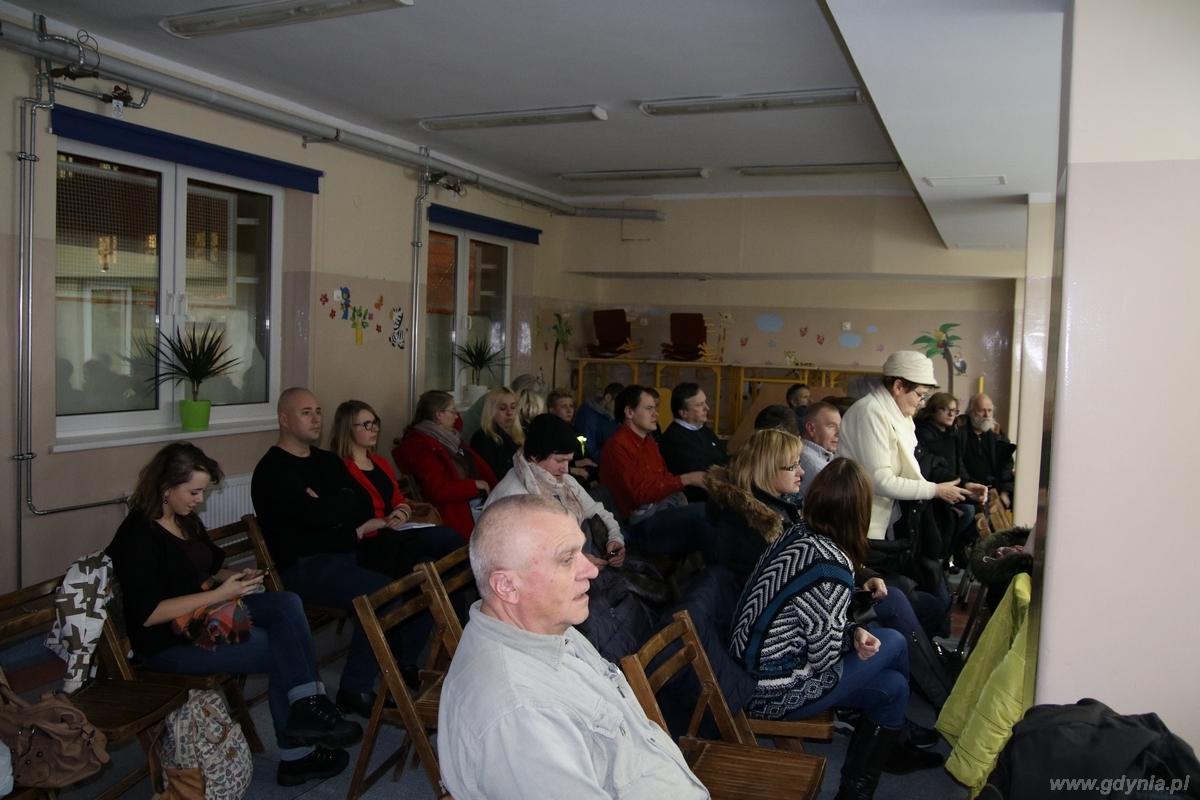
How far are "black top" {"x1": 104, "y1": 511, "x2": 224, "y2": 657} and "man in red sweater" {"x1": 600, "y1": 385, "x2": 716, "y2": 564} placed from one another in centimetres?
217

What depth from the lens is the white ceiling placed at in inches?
115

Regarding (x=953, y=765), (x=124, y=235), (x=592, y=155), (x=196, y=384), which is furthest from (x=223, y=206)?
(x=953, y=765)

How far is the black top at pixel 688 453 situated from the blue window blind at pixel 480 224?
2.68 metres

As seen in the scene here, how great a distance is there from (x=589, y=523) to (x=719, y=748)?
1.47m

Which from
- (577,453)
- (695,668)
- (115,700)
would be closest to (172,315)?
(577,453)

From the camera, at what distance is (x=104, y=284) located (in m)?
4.56

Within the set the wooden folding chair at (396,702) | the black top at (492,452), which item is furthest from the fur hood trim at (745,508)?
the black top at (492,452)

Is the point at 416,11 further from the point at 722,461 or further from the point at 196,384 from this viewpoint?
the point at 722,461

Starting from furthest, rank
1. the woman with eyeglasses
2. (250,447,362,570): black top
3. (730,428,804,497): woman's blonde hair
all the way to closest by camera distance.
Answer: the woman with eyeglasses → (250,447,362,570): black top → (730,428,804,497): woman's blonde hair

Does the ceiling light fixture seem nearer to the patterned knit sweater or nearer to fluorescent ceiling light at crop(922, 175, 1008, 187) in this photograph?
the patterned knit sweater

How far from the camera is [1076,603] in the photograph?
2031 millimetres

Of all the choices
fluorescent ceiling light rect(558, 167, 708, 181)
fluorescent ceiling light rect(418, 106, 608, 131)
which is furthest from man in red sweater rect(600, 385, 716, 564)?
fluorescent ceiling light rect(558, 167, 708, 181)

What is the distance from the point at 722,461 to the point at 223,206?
3.33 meters

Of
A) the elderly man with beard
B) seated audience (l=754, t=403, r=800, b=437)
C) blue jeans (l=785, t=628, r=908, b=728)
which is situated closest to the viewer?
blue jeans (l=785, t=628, r=908, b=728)
